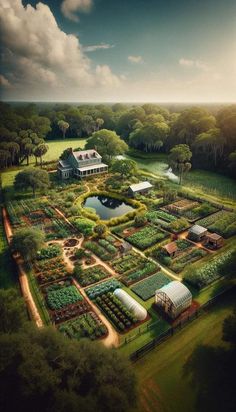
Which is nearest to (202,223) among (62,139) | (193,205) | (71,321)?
Result: (193,205)

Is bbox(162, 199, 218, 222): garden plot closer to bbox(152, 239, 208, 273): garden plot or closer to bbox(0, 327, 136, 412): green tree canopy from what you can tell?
bbox(152, 239, 208, 273): garden plot

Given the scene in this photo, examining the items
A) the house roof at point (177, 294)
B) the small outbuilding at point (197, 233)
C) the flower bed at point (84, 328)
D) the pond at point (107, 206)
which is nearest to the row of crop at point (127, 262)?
the house roof at point (177, 294)

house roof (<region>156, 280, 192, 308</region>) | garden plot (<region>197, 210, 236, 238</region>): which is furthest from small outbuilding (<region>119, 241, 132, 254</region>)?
garden plot (<region>197, 210, 236, 238</region>)

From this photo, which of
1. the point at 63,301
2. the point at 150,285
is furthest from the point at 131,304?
the point at 63,301

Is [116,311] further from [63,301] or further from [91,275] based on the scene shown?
[91,275]

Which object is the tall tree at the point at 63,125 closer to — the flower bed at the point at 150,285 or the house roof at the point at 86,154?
the house roof at the point at 86,154

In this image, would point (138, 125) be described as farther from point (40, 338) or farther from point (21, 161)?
point (40, 338)
